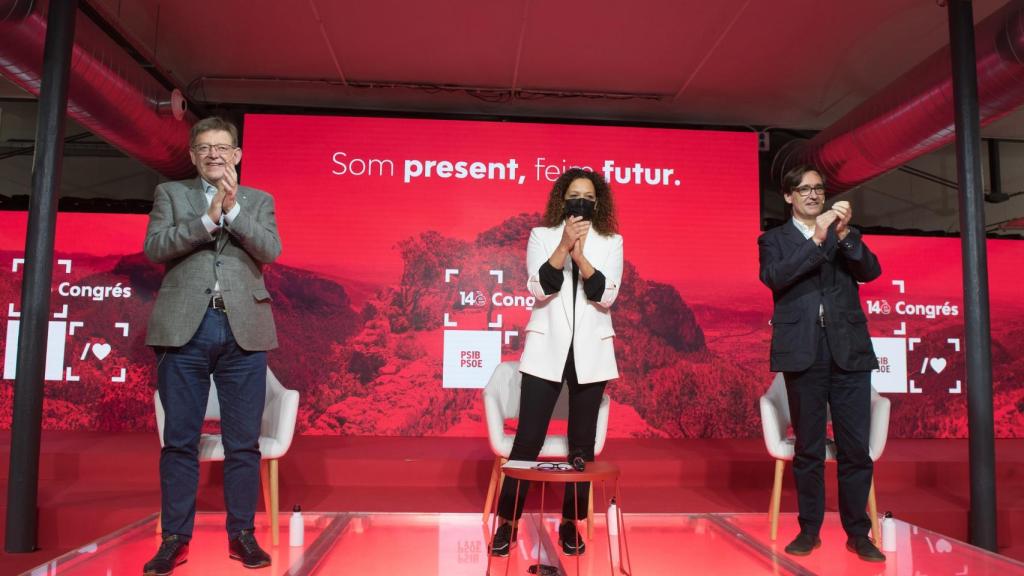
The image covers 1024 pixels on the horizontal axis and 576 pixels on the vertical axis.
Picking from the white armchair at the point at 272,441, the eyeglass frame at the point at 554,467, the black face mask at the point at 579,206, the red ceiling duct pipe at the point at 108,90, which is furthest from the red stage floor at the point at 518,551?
the red ceiling duct pipe at the point at 108,90

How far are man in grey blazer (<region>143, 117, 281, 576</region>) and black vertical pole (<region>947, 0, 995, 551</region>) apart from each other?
3.35 m

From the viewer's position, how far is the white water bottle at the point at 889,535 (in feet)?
9.37

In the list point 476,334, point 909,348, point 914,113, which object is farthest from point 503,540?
point 909,348

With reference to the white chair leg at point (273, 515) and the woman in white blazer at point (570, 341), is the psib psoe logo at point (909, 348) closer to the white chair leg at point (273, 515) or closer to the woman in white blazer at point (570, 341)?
the woman in white blazer at point (570, 341)

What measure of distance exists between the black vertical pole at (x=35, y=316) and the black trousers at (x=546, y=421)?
7.35 ft

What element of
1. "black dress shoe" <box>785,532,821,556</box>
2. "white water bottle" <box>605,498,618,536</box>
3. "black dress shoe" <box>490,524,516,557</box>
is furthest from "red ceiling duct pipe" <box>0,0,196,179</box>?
"black dress shoe" <box>785,532,821,556</box>

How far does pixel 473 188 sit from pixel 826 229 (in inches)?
145

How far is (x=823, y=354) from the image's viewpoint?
277cm

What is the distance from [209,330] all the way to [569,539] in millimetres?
1529

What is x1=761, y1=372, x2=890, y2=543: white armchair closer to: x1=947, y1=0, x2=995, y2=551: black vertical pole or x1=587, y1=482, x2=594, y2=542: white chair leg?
x1=947, y1=0, x2=995, y2=551: black vertical pole

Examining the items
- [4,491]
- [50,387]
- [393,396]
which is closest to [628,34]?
[393,396]

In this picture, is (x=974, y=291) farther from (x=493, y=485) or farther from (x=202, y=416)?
(x=202, y=416)

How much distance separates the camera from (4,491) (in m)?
3.90

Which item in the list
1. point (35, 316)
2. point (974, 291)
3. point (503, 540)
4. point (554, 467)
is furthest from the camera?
point (974, 291)
